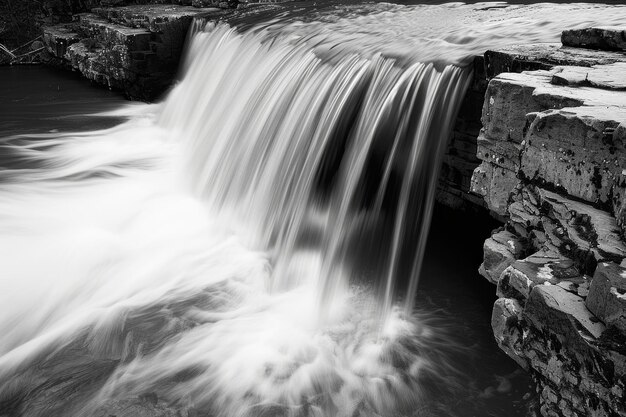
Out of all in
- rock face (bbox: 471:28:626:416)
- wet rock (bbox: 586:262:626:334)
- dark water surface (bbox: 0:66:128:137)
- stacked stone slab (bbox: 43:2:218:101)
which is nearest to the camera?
wet rock (bbox: 586:262:626:334)

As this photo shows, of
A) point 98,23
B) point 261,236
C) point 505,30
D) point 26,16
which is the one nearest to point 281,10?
point 98,23

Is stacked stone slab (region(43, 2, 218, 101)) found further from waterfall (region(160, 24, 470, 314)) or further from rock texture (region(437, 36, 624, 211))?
rock texture (region(437, 36, 624, 211))

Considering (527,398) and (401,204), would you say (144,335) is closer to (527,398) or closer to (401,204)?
(401,204)

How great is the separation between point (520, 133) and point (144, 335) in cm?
278

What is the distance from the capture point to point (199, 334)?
3738 mm

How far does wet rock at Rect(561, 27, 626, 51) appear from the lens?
149 inches

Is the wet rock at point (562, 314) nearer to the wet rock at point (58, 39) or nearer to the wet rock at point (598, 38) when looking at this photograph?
the wet rock at point (598, 38)

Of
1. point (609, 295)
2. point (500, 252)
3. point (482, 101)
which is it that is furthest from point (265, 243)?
point (609, 295)

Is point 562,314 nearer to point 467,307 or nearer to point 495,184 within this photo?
point 495,184

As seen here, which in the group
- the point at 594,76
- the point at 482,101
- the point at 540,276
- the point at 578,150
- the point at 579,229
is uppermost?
the point at 594,76

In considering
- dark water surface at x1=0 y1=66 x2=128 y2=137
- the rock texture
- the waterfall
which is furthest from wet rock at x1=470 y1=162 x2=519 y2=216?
dark water surface at x1=0 y1=66 x2=128 y2=137

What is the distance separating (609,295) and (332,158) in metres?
3.21

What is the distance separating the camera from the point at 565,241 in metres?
2.39

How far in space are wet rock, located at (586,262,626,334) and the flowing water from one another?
1368mm
